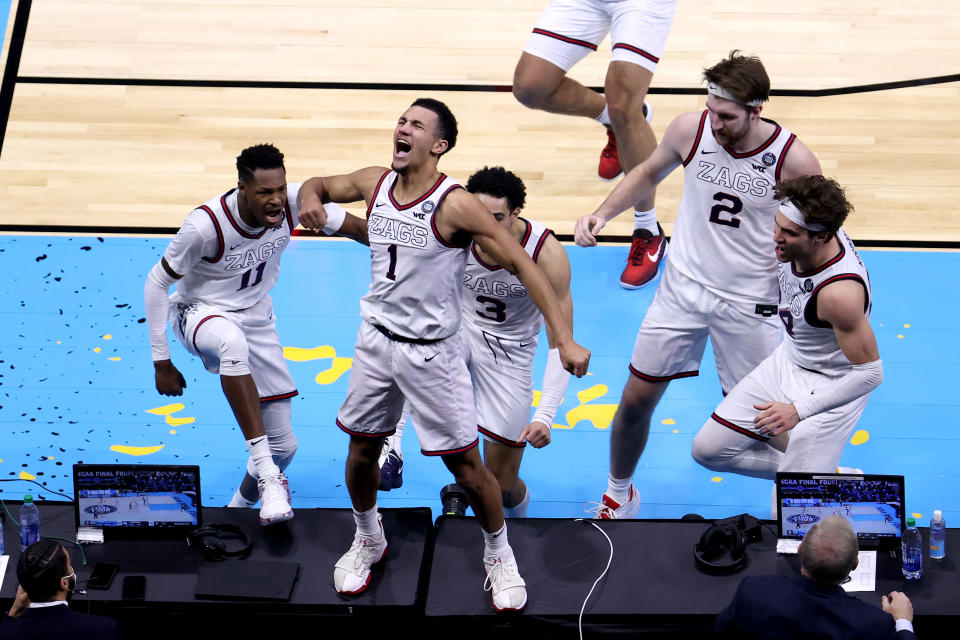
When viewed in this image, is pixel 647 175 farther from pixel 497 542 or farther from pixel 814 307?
pixel 497 542

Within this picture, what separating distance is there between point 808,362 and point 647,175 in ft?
3.60

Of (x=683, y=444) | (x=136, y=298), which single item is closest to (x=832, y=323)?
(x=683, y=444)

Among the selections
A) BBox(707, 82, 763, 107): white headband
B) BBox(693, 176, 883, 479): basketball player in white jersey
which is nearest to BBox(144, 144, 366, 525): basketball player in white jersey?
BBox(707, 82, 763, 107): white headband

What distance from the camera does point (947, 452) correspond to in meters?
5.77

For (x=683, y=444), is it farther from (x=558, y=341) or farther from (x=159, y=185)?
(x=159, y=185)

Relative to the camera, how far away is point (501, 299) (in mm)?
5086

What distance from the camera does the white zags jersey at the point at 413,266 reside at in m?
4.11

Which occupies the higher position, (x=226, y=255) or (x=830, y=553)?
(x=226, y=255)

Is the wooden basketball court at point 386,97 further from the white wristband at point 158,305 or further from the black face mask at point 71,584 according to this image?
the black face mask at point 71,584

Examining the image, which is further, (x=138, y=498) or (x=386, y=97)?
(x=386, y=97)

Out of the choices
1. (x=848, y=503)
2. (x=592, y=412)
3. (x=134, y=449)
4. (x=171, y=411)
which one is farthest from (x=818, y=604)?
(x=171, y=411)

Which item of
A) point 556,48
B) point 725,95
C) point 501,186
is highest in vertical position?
point 556,48

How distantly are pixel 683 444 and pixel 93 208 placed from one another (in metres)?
4.03

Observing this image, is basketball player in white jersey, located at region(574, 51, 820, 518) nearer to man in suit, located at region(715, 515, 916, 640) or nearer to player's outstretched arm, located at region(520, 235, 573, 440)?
player's outstretched arm, located at region(520, 235, 573, 440)
